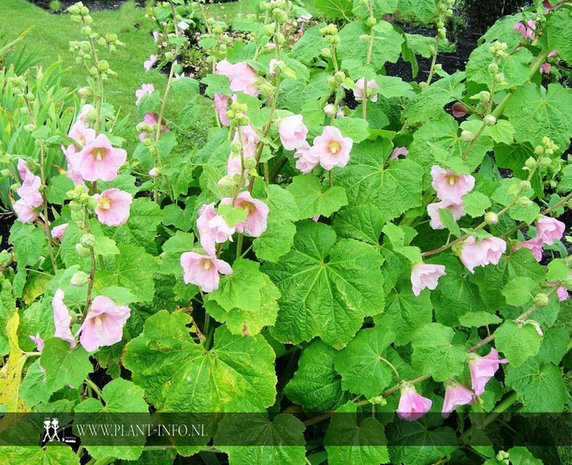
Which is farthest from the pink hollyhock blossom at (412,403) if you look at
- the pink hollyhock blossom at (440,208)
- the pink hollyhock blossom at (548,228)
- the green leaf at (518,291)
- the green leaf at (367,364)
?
the pink hollyhock blossom at (548,228)

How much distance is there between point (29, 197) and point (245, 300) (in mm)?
731

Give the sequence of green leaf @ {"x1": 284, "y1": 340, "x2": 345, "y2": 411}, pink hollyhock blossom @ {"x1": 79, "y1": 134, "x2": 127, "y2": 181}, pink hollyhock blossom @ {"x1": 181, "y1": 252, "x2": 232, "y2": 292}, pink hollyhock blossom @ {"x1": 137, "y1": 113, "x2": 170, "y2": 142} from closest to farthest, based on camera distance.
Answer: pink hollyhock blossom @ {"x1": 181, "y1": 252, "x2": 232, "y2": 292}, pink hollyhock blossom @ {"x1": 79, "y1": 134, "x2": 127, "y2": 181}, green leaf @ {"x1": 284, "y1": 340, "x2": 345, "y2": 411}, pink hollyhock blossom @ {"x1": 137, "y1": 113, "x2": 170, "y2": 142}

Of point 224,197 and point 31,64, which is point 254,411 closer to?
point 224,197

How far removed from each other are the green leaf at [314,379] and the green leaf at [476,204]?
57 cm

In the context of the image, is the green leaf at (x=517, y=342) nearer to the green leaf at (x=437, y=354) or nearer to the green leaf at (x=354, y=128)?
the green leaf at (x=437, y=354)

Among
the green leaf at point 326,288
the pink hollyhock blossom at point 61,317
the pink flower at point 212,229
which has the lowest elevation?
the green leaf at point 326,288

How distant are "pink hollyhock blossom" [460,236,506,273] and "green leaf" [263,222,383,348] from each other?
238 millimetres

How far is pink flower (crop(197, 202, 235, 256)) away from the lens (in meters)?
1.20

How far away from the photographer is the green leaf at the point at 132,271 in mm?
1488

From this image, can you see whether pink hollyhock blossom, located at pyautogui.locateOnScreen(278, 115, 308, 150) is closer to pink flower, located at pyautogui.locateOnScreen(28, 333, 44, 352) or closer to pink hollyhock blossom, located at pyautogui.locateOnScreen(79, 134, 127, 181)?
pink hollyhock blossom, located at pyautogui.locateOnScreen(79, 134, 127, 181)

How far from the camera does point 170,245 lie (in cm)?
138

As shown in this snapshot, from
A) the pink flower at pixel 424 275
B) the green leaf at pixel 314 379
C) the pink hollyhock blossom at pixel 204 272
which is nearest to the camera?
the pink hollyhock blossom at pixel 204 272

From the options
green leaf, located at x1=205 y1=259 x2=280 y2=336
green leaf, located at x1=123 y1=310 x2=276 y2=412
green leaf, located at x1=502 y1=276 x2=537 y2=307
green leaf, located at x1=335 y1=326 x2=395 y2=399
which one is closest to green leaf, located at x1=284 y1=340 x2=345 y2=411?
green leaf, located at x1=335 y1=326 x2=395 y2=399

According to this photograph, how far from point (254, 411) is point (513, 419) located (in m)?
1.14
